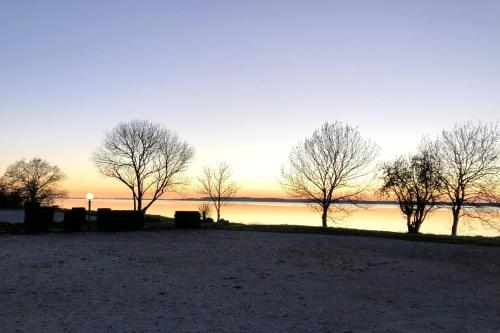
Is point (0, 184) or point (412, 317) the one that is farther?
point (0, 184)

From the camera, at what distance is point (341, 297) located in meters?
8.25

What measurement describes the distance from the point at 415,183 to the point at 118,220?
2777 centimetres

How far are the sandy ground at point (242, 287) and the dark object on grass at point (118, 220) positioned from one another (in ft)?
14.8

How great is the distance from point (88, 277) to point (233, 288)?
3.60 metres

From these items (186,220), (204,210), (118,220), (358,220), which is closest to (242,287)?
(118,220)

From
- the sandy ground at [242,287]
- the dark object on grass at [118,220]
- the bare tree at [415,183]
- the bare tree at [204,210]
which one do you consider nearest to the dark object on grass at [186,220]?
the dark object on grass at [118,220]

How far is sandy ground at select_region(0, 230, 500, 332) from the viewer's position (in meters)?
A: 6.51

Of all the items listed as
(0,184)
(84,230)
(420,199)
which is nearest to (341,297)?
(84,230)

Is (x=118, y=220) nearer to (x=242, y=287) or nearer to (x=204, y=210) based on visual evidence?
(x=242, y=287)

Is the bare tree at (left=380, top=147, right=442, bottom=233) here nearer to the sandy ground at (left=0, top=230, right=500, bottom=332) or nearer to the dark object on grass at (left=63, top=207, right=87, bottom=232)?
the sandy ground at (left=0, top=230, right=500, bottom=332)

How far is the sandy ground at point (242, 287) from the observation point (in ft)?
21.4

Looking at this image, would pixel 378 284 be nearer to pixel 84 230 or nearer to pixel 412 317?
pixel 412 317

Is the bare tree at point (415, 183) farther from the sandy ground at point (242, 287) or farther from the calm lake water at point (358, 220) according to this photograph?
the sandy ground at point (242, 287)

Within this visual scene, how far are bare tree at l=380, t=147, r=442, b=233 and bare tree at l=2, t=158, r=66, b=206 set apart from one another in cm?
5495
